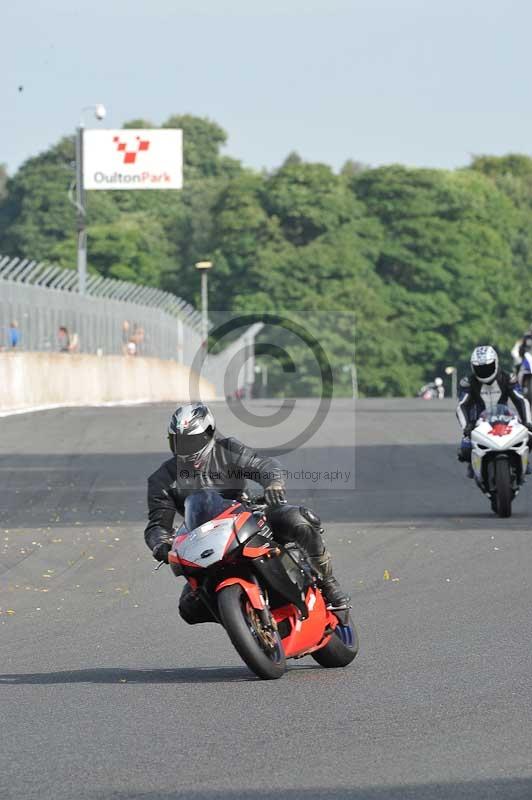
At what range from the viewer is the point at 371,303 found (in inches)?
3994

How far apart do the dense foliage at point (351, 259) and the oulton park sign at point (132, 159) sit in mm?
19919

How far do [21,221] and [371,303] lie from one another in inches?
1379

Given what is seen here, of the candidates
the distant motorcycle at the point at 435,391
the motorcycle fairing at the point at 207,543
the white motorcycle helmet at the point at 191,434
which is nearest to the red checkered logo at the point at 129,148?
the distant motorcycle at the point at 435,391

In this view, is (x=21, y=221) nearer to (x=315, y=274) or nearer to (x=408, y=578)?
(x=315, y=274)

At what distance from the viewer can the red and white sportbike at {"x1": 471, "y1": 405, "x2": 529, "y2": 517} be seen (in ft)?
57.6

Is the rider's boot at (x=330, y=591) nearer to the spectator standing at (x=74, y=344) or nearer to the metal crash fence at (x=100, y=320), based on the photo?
the metal crash fence at (x=100, y=320)

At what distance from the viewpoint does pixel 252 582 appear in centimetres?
859

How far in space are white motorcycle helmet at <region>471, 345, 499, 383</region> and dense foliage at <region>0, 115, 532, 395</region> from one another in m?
74.2

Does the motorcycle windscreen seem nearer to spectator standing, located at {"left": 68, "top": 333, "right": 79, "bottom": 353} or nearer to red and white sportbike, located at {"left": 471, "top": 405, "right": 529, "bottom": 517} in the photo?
red and white sportbike, located at {"left": 471, "top": 405, "right": 529, "bottom": 517}

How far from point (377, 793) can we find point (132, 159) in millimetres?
69001

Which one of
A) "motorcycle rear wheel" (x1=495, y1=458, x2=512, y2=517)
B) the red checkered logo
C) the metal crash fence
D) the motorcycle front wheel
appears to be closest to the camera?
the motorcycle front wheel

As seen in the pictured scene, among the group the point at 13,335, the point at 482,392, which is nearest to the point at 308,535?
the point at 482,392

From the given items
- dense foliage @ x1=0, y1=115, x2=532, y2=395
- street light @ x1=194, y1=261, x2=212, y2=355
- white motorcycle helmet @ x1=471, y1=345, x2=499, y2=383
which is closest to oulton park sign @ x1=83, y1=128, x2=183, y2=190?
street light @ x1=194, y1=261, x2=212, y2=355

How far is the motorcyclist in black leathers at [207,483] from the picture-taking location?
8.81 meters
